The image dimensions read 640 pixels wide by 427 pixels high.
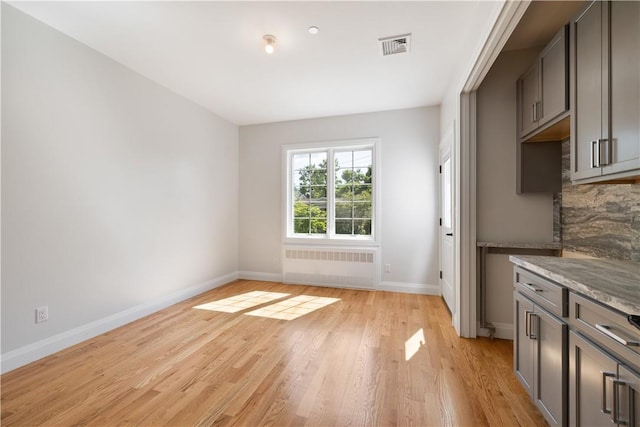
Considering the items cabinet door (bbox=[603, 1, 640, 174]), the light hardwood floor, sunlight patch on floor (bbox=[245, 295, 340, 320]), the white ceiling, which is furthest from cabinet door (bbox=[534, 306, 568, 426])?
sunlight patch on floor (bbox=[245, 295, 340, 320])

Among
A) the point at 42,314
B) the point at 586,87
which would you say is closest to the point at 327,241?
the point at 42,314

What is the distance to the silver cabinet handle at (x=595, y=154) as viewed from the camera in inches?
59.7

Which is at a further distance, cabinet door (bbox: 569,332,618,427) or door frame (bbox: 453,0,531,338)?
door frame (bbox: 453,0,531,338)

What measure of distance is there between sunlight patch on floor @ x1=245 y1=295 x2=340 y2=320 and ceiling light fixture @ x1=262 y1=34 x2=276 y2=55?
9.09ft

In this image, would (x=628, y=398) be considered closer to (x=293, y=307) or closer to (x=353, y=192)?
(x=293, y=307)

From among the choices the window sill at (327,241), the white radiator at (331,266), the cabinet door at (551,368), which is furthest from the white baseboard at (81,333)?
the cabinet door at (551,368)

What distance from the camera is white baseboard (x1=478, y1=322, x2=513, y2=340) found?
8.47ft

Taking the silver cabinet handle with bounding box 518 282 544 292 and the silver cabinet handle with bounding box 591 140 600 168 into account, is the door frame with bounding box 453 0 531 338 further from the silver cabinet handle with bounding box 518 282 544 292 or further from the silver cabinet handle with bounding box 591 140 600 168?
the silver cabinet handle with bounding box 591 140 600 168

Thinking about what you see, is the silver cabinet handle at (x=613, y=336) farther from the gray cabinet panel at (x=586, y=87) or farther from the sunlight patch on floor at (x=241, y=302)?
the sunlight patch on floor at (x=241, y=302)

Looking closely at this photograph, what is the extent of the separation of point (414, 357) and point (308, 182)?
122 inches

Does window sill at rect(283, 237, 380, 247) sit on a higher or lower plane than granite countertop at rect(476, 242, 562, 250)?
lower

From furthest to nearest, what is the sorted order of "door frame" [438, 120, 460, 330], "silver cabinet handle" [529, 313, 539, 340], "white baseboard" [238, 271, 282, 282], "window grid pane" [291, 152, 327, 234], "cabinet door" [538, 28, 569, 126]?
"white baseboard" [238, 271, 282, 282] < "window grid pane" [291, 152, 327, 234] < "door frame" [438, 120, 460, 330] < "cabinet door" [538, 28, 569, 126] < "silver cabinet handle" [529, 313, 539, 340]

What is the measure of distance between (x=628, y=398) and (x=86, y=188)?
3790 mm

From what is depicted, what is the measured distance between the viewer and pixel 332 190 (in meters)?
4.48
